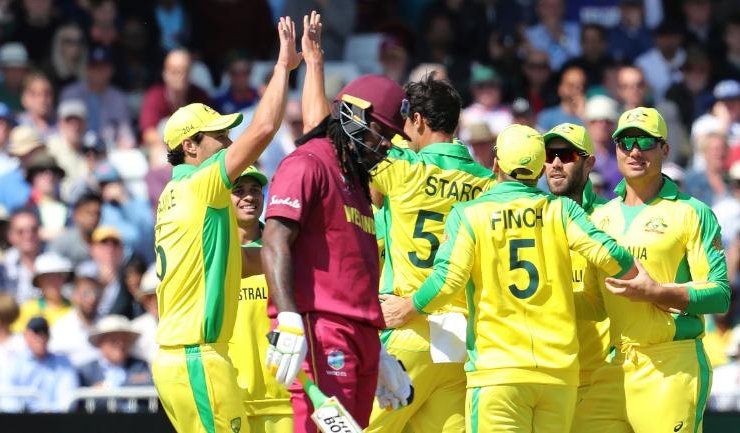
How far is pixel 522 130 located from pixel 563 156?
28.9 inches

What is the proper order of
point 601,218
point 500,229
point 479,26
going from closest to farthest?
point 500,229
point 601,218
point 479,26

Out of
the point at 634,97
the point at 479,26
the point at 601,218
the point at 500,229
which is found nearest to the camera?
the point at 500,229

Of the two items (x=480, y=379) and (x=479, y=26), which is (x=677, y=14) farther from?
(x=480, y=379)

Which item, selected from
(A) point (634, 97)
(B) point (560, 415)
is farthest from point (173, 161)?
(A) point (634, 97)

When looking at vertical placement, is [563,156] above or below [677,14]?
below

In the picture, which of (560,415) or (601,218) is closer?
(560,415)

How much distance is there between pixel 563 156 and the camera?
934cm

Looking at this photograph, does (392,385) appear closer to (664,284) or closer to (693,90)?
(664,284)

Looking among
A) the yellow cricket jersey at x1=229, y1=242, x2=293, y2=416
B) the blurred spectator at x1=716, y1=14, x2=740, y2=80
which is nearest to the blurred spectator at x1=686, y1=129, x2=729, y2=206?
the blurred spectator at x1=716, y1=14, x2=740, y2=80

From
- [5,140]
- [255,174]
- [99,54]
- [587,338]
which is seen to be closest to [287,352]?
[587,338]

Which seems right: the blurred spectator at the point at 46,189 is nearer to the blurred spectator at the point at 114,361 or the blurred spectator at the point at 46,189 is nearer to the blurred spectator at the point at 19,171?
the blurred spectator at the point at 19,171

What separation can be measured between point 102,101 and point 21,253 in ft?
7.98

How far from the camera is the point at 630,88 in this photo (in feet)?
53.1

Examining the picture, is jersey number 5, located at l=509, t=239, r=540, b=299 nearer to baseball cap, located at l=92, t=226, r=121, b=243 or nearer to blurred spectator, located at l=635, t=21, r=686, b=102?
baseball cap, located at l=92, t=226, r=121, b=243
